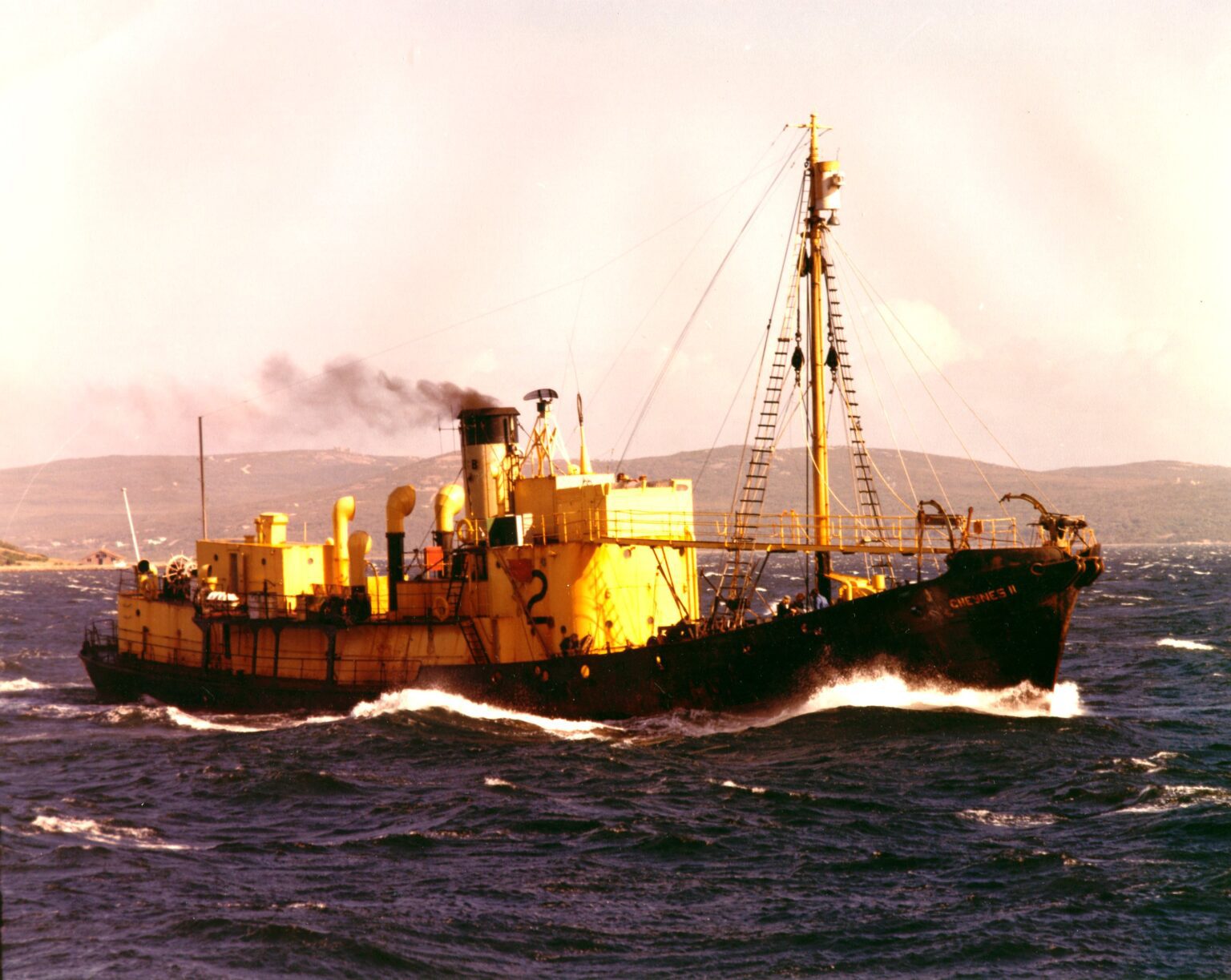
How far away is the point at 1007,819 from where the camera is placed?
24672 millimetres

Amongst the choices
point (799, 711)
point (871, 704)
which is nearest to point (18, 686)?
point (799, 711)

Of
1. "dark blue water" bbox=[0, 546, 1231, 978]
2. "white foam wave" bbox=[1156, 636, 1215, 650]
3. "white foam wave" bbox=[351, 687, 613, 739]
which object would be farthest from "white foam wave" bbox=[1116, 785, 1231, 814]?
"white foam wave" bbox=[1156, 636, 1215, 650]

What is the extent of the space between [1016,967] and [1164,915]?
10.3ft

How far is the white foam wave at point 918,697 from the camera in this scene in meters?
32.8

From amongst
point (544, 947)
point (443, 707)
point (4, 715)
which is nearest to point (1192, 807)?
point (544, 947)

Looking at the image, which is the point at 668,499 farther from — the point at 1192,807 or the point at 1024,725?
the point at 1192,807

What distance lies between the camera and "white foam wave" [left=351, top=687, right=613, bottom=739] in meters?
33.6

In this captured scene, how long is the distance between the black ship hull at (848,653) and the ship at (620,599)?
0.15 feet

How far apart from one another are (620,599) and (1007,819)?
13054 millimetres

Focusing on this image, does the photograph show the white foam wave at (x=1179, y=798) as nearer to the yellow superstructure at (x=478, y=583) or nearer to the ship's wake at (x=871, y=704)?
the ship's wake at (x=871, y=704)

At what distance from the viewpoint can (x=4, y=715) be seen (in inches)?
1592

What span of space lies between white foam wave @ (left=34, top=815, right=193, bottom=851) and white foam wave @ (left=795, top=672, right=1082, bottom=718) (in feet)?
50.7

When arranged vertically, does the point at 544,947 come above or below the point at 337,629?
below

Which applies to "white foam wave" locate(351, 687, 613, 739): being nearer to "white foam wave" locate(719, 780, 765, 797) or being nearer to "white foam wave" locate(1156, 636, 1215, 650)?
"white foam wave" locate(719, 780, 765, 797)
